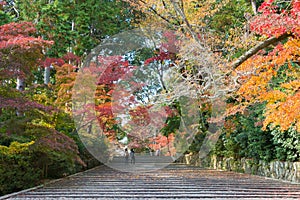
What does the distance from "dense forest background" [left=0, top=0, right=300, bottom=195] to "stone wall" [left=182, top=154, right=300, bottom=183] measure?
25cm

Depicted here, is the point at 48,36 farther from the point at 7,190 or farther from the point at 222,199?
the point at 222,199

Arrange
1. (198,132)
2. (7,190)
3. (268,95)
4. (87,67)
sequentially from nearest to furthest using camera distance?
(7,190) → (268,95) → (87,67) → (198,132)

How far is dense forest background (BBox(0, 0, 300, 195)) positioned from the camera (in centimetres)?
618

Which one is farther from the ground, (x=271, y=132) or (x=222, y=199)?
(x=271, y=132)

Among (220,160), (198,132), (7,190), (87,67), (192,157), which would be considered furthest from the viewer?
(192,157)

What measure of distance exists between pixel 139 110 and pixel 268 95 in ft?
20.5

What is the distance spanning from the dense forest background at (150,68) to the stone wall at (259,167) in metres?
0.25

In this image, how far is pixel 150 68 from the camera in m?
13.6

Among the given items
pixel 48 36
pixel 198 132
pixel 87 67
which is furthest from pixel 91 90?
pixel 198 132

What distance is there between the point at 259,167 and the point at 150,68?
223 inches

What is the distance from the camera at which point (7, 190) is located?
614 centimetres

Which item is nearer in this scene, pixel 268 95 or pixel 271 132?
pixel 268 95

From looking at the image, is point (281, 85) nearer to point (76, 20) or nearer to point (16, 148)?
point (16, 148)

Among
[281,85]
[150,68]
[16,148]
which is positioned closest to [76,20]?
[150,68]
